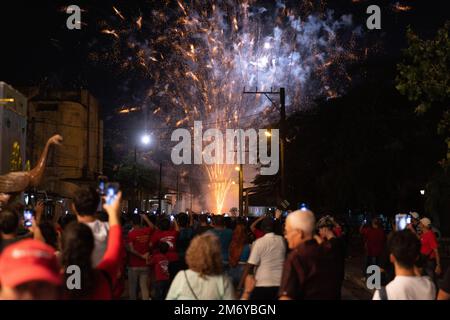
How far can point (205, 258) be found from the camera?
188 inches

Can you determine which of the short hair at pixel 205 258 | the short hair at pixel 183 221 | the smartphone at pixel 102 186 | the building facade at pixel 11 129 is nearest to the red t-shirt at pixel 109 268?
the smartphone at pixel 102 186

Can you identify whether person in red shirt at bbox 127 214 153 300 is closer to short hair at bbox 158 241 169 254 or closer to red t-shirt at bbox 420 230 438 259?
short hair at bbox 158 241 169 254

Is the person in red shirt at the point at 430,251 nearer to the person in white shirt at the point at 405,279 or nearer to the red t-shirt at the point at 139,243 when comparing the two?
the red t-shirt at the point at 139,243

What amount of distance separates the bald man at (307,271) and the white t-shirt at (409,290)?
606mm

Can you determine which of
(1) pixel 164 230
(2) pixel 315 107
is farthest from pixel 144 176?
(1) pixel 164 230

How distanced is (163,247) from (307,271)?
5.78 m

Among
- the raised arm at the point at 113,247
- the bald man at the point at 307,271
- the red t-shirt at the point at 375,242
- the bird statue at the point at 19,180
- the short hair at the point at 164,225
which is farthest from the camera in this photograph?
the red t-shirt at the point at 375,242

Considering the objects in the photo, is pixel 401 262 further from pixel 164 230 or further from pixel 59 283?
pixel 164 230

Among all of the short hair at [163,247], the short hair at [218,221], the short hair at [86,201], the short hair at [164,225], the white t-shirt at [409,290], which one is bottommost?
the short hair at [163,247]

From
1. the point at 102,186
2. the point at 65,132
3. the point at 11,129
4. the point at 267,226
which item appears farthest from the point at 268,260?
the point at 65,132

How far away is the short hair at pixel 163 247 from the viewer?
10.5 meters

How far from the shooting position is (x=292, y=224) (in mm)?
5430

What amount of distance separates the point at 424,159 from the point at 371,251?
57.4 feet

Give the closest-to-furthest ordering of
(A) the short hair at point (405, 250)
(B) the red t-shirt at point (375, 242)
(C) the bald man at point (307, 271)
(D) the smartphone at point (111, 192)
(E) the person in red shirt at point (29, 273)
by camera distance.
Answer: (E) the person in red shirt at point (29, 273), (D) the smartphone at point (111, 192), (A) the short hair at point (405, 250), (C) the bald man at point (307, 271), (B) the red t-shirt at point (375, 242)
